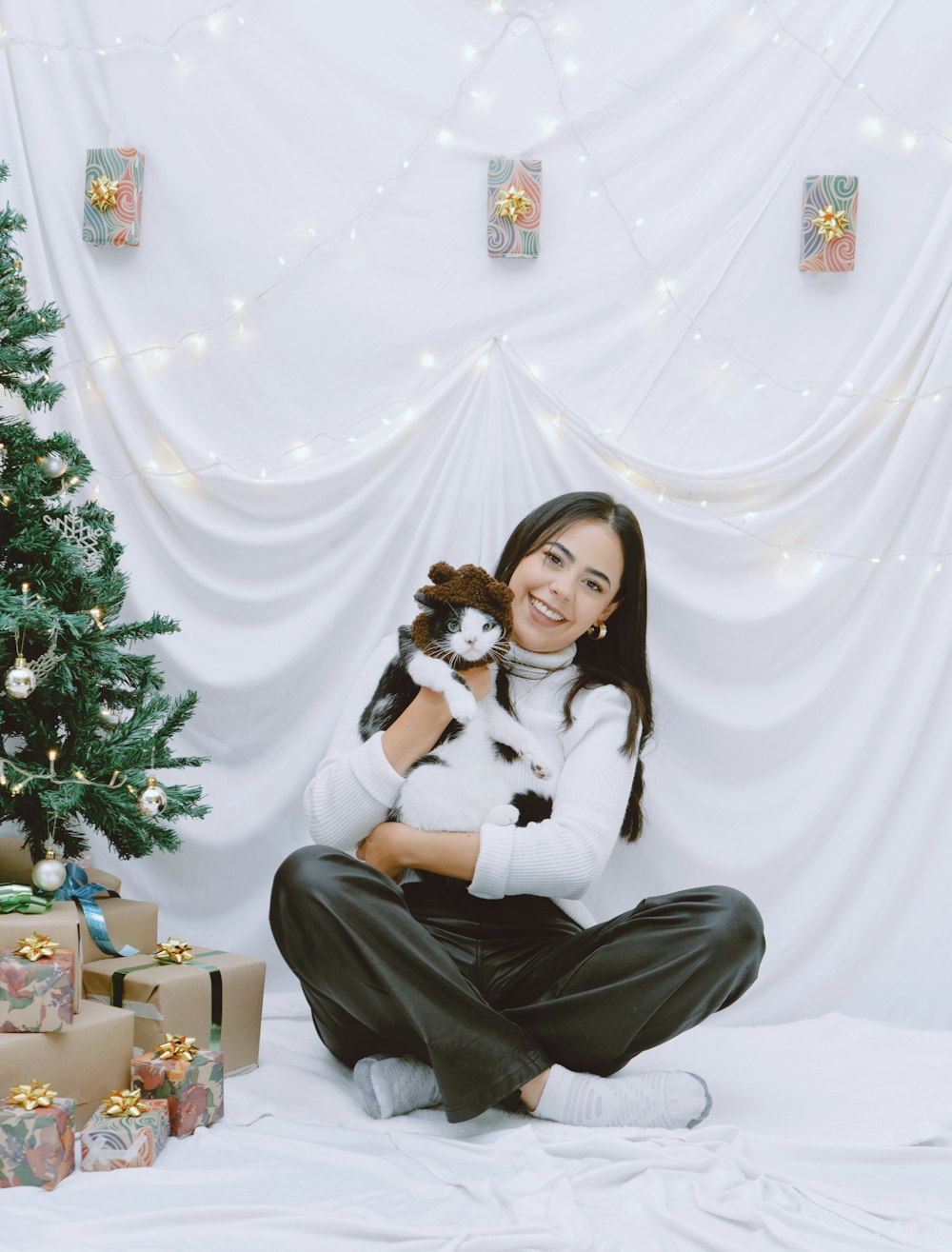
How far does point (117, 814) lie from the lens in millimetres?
1712

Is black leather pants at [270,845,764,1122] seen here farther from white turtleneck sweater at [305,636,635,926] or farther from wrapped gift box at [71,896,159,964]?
wrapped gift box at [71,896,159,964]

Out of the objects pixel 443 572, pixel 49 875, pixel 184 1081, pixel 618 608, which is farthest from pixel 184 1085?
pixel 618 608

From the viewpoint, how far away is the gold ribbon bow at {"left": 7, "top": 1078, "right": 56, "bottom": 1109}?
4.28ft

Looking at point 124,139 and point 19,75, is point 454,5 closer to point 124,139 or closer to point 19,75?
point 124,139

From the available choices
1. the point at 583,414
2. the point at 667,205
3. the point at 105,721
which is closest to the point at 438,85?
the point at 667,205

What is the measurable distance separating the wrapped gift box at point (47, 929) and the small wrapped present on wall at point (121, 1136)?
0.15 metres

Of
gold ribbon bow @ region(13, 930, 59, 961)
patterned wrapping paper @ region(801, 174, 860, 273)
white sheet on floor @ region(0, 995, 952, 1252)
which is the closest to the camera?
white sheet on floor @ region(0, 995, 952, 1252)

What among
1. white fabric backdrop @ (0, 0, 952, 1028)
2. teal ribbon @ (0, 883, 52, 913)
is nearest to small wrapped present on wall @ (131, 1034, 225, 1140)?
teal ribbon @ (0, 883, 52, 913)

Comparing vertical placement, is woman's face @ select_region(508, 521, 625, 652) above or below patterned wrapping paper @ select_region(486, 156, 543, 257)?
below

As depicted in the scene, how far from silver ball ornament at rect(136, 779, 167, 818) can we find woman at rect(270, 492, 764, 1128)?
0.70 feet

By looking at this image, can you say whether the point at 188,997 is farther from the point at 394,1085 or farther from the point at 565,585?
the point at 565,585

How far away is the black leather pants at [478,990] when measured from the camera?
4.98 ft

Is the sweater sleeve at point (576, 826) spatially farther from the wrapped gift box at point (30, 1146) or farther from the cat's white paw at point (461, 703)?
the wrapped gift box at point (30, 1146)

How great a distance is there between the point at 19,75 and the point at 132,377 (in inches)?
24.6
